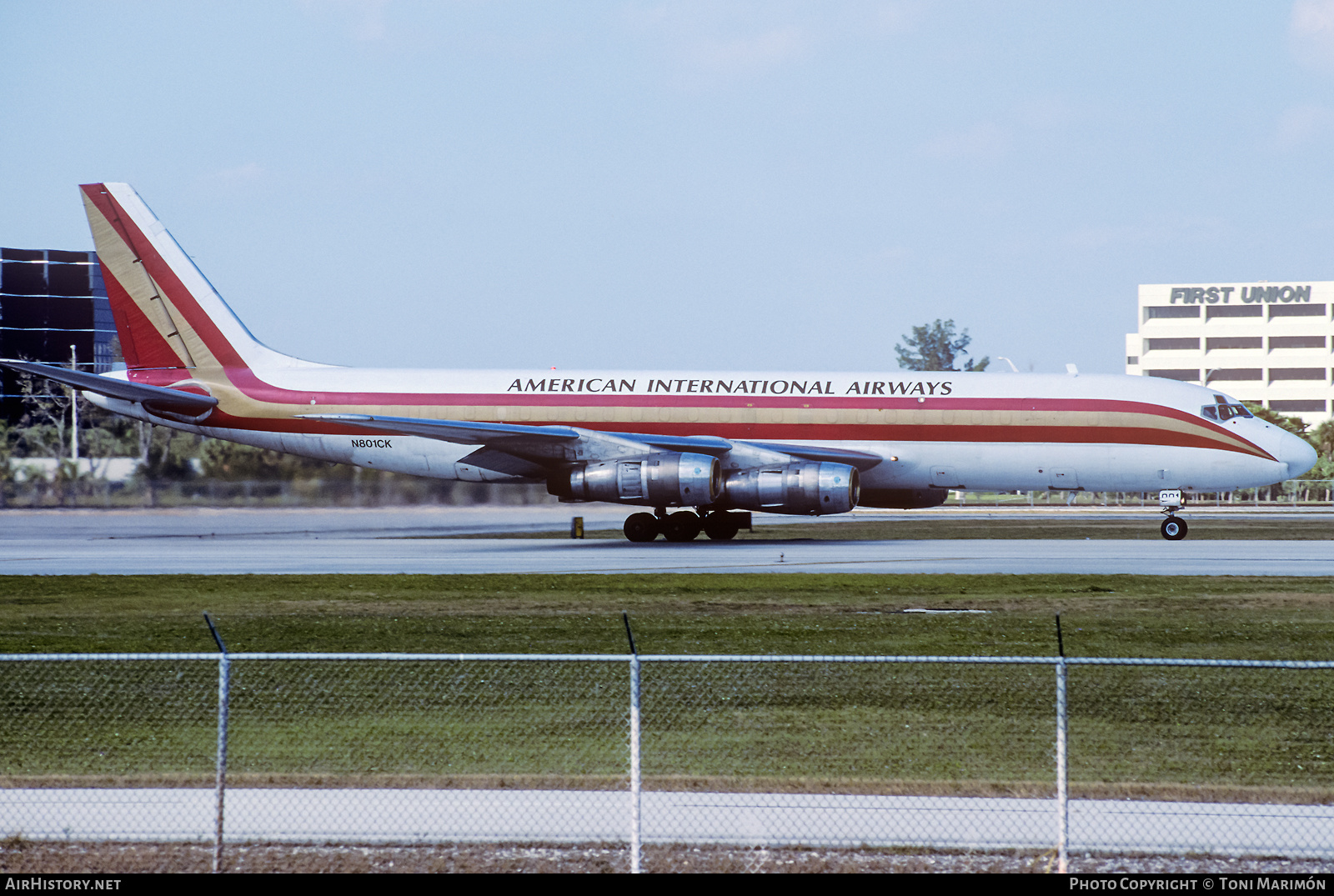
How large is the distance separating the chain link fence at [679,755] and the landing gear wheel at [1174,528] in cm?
2312

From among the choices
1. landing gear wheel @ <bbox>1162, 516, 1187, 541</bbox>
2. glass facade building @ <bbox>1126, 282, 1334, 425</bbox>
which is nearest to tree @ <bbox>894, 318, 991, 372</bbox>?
glass facade building @ <bbox>1126, 282, 1334, 425</bbox>

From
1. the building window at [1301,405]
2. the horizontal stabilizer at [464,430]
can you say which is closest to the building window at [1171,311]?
the building window at [1301,405]

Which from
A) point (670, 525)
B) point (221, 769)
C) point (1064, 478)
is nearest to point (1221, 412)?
point (1064, 478)

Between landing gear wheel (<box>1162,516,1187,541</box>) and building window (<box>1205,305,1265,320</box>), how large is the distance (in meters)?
133

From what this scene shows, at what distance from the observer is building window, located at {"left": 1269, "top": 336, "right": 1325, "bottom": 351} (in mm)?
156875

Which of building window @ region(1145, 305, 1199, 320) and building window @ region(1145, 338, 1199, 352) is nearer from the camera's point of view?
building window @ region(1145, 338, 1199, 352)

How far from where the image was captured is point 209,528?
48031 mm

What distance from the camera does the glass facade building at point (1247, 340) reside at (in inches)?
6127

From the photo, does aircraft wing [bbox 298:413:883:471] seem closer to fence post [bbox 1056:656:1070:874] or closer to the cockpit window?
the cockpit window

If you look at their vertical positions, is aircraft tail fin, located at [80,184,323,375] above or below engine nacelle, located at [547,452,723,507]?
above

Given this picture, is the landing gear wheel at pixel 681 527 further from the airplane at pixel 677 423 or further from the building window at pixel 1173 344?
the building window at pixel 1173 344

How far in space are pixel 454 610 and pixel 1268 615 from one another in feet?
44.6

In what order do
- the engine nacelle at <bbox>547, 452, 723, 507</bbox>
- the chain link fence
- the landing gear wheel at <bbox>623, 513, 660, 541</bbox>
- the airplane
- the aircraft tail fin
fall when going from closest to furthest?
the chain link fence → the engine nacelle at <bbox>547, 452, 723, 507</bbox> → the airplane → the landing gear wheel at <bbox>623, 513, 660, 541</bbox> → the aircraft tail fin

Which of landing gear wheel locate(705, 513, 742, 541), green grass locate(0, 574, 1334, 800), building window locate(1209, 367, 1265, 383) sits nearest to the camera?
green grass locate(0, 574, 1334, 800)
